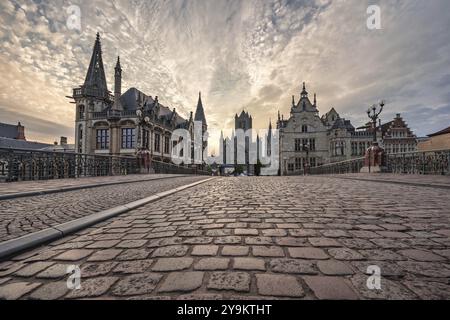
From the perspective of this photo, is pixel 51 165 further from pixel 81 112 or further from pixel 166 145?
pixel 166 145

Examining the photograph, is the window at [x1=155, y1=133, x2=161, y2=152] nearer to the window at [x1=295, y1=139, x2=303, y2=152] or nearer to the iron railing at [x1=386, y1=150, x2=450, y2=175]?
the window at [x1=295, y1=139, x2=303, y2=152]

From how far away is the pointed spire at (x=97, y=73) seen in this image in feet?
109

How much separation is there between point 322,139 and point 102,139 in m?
38.8

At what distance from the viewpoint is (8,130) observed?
148 ft

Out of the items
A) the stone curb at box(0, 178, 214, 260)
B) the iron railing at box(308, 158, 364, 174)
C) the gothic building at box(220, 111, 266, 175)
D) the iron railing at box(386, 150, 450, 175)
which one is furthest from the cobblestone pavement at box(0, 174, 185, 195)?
the gothic building at box(220, 111, 266, 175)

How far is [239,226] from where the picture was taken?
2516mm

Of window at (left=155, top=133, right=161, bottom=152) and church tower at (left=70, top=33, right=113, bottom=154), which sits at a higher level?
church tower at (left=70, top=33, right=113, bottom=154)

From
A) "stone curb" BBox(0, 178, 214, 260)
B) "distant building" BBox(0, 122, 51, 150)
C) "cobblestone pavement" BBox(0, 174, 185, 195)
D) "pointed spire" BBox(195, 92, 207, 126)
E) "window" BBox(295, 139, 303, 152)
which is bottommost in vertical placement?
"stone curb" BBox(0, 178, 214, 260)

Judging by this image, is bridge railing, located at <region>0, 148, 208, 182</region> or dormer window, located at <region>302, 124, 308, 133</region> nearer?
bridge railing, located at <region>0, 148, 208, 182</region>

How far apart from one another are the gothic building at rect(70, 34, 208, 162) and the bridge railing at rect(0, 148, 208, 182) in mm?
13985

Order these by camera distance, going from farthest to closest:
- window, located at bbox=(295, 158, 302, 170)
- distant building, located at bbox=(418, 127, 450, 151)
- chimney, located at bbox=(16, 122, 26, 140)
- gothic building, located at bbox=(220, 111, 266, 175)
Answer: gothic building, located at bbox=(220, 111, 266, 175), chimney, located at bbox=(16, 122, 26, 140), window, located at bbox=(295, 158, 302, 170), distant building, located at bbox=(418, 127, 450, 151)

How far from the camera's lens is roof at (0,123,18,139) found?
44028mm

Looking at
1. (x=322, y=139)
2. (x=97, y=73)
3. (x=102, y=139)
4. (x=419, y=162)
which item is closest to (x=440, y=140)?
(x=419, y=162)

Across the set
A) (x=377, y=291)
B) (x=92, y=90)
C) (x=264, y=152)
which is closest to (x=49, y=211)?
(x=377, y=291)
